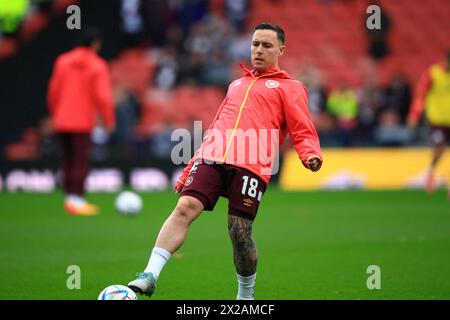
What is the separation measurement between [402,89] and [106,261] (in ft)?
49.3

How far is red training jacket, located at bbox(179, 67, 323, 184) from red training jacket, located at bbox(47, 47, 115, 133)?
7752 mm

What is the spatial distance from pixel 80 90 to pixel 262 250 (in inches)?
204

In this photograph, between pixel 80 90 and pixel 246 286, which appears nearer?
pixel 246 286

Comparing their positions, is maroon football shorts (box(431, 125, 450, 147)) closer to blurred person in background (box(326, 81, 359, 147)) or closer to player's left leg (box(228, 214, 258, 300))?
blurred person in background (box(326, 81, 359, 147))

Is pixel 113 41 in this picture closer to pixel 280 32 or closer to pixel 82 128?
pixel 82 128

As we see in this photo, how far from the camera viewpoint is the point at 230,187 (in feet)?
23.2

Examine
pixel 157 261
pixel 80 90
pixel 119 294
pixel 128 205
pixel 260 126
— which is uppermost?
pixel 80 90

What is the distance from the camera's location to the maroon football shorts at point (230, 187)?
698 centimetres

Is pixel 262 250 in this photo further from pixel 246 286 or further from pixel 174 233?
pixel 174 233

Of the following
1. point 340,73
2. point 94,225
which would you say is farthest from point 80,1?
point 94,225

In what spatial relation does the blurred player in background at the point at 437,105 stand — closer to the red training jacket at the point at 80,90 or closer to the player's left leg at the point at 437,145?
the player's left leg at the point at 437,145

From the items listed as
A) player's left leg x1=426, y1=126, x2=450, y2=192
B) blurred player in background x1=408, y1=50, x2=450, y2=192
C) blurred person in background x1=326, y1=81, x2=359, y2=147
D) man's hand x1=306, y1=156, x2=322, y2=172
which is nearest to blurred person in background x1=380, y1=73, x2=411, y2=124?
blurred person in background x1=326, y1=81, x2=359, y2=147

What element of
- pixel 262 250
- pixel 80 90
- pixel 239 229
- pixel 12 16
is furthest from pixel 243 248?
pixel 12 16
